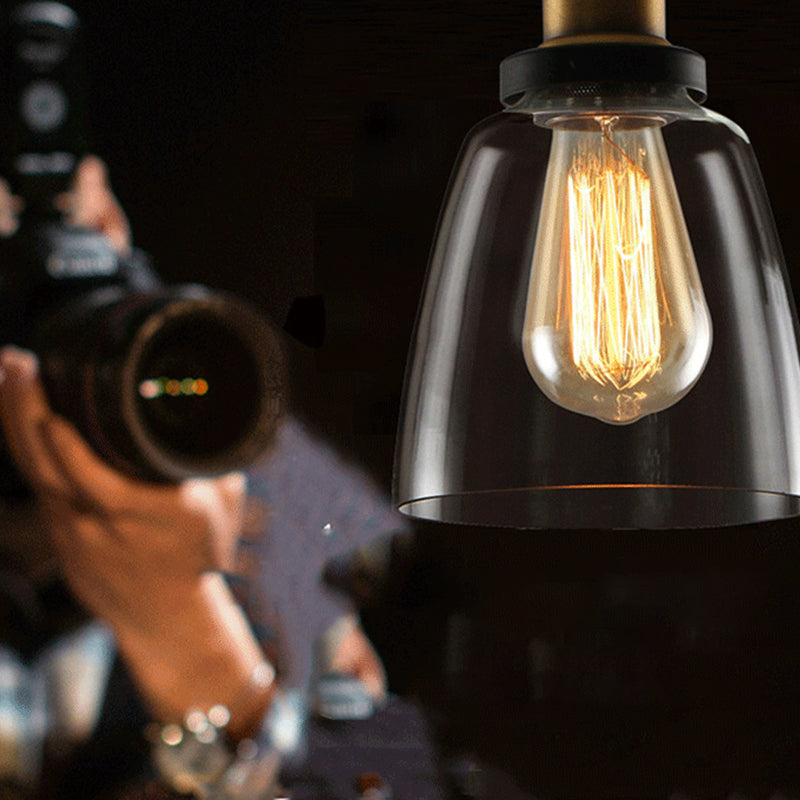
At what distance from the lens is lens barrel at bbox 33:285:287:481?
0.98 meters

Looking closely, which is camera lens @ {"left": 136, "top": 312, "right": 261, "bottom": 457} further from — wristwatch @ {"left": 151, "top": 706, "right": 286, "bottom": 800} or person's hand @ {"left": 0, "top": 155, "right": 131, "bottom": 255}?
wristwatch @ {"left": 151, "top": 706, "right": 286, "bottom": 800}

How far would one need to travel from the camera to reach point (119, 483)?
1.07 metres

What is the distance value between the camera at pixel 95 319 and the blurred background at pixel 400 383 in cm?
5

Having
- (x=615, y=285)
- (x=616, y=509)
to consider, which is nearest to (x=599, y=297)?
(x=615, y=285)

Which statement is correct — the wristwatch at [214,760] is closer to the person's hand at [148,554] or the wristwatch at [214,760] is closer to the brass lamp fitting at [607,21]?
the person's hand at [148,554]

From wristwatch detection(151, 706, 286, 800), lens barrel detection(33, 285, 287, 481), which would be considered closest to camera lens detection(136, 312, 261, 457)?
lens barrel detection(33, 285, 287, 481)

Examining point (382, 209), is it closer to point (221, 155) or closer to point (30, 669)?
point (221, 155)

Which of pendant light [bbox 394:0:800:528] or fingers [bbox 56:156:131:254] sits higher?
fingers [bbox 56:156:131:254]

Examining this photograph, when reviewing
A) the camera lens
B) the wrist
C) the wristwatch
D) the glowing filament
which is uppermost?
the glowing filament

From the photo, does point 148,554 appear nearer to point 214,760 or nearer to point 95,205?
point 214,760

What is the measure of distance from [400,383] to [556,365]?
26.5 inches

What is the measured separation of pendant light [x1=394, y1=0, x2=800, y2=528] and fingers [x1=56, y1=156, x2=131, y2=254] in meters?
0.63

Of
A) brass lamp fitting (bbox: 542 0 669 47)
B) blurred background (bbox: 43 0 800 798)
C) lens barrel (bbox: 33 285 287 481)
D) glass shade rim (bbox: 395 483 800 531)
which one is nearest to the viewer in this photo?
brass lamp fitting (bbox: 542 0 669 47)

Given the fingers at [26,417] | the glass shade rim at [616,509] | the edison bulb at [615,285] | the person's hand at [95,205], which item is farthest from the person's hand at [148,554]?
the edison bulb at [615,285]
